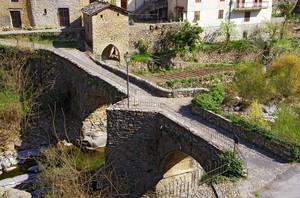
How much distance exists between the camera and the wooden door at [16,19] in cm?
3772

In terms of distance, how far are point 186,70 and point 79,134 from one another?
13988mm

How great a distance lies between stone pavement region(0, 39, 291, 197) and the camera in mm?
15109

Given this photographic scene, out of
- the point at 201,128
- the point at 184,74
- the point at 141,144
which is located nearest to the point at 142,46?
the point at 184,74

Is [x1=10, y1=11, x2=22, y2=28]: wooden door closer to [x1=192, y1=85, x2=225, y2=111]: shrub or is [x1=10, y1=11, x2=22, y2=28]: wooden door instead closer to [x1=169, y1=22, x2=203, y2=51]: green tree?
[x1=169, y1=22, x2=203, y2=51]: green tree

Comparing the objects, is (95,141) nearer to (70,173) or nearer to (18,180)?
(18,180)

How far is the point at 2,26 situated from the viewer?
123 ft

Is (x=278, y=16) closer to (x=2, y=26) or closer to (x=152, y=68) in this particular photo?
(x=152, y=68)

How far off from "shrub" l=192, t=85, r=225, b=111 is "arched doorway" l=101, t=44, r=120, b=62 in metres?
15.5

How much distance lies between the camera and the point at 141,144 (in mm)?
21484

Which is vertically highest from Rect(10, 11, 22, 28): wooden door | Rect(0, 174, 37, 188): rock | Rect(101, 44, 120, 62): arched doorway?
Rect(10, 11, 22, 28): wooden door

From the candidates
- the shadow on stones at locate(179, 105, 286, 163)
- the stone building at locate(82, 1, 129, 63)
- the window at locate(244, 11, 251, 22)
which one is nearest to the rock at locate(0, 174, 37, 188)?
the shadow on stones at locate(179, 105, 286, 163)

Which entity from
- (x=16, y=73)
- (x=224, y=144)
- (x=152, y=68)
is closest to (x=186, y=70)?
(x=152, y=68)

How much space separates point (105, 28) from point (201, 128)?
60.7ft

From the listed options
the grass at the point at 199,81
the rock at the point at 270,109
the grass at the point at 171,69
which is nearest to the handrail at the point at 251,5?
the grass at the point at 171,69
